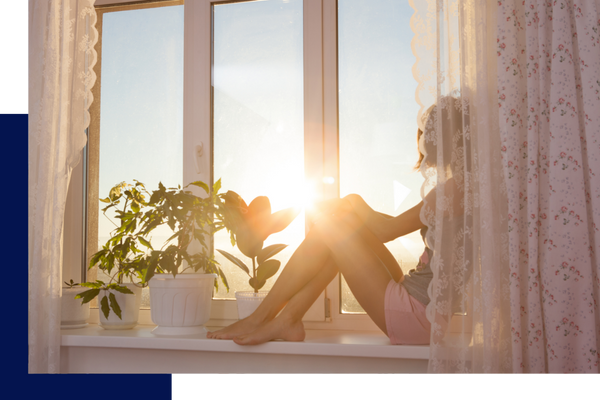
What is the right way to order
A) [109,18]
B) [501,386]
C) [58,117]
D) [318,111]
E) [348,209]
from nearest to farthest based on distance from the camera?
[501,386] < [348,209] < [58,117] < [318,111] < [109,18]

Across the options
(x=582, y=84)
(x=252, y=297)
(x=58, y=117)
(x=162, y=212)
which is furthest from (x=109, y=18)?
(x=582, y=84)

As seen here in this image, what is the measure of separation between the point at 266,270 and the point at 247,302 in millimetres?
144

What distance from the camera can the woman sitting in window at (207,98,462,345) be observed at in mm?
1597

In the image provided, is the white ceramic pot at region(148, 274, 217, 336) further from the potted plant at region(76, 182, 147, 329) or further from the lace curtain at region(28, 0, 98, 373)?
the lace curtain at region(28, 0, 98, 373)

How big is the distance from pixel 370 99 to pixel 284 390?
1850mm

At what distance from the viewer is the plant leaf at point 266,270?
1891 mm

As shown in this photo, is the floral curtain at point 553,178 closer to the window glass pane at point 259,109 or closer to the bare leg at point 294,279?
the bare leg at point 294,279

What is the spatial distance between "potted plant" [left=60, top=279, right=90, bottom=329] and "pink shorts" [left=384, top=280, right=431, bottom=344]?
1.26 metres

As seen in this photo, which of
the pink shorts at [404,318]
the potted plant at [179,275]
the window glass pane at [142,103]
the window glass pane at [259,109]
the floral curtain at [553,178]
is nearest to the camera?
the floral curtain at [553,178]

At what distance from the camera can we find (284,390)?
233 mm

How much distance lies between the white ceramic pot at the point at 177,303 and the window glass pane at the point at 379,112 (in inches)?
23.1

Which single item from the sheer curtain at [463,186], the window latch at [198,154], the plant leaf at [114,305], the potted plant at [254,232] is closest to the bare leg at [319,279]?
the potted plant at [254,232]

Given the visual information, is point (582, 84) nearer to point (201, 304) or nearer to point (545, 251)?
point (545, 251)

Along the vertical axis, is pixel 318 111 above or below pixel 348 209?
above
